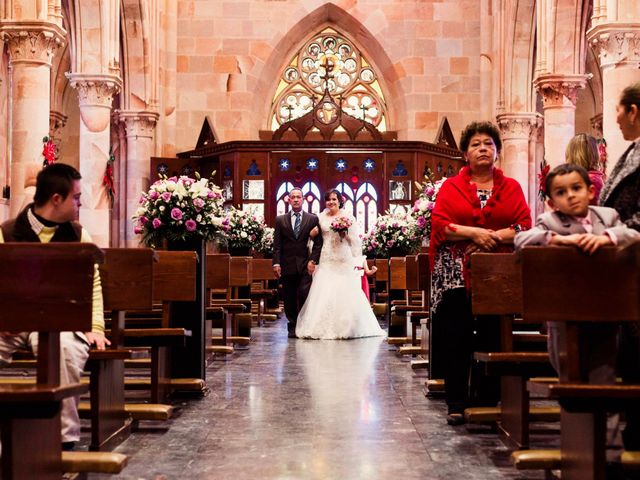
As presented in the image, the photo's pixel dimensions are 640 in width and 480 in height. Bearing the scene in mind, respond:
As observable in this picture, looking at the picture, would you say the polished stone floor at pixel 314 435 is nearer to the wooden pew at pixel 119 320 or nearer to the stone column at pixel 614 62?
the wooden pew at pixel 119 320

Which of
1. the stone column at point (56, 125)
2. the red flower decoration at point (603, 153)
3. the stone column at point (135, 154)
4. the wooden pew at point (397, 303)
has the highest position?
the stone column at point (56, 125)

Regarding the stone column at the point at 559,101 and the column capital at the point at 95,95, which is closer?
the column capital at the point at 95,95

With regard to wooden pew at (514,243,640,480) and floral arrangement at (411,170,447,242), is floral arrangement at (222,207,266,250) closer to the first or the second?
floral arrangement at (411,170,447,242)

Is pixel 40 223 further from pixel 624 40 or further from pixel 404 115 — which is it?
pixel 404 115

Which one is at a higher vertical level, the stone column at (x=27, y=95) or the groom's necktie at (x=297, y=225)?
the stone column at (x=27, y=95)

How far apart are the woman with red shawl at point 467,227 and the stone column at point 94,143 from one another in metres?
11.1

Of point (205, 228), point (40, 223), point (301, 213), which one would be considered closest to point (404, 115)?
point (301, 213)

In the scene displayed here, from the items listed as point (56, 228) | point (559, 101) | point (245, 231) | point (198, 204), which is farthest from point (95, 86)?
point (56, 228)

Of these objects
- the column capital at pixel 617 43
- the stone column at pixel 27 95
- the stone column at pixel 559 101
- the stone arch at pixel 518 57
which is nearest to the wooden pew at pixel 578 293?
the column capital at pixel 617 43

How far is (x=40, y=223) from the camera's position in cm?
480

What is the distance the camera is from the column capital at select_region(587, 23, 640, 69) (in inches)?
484

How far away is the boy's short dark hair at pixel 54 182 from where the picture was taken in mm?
4695

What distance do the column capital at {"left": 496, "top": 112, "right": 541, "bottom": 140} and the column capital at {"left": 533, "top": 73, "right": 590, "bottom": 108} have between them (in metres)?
4.42

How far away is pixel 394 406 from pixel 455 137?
658 inches
